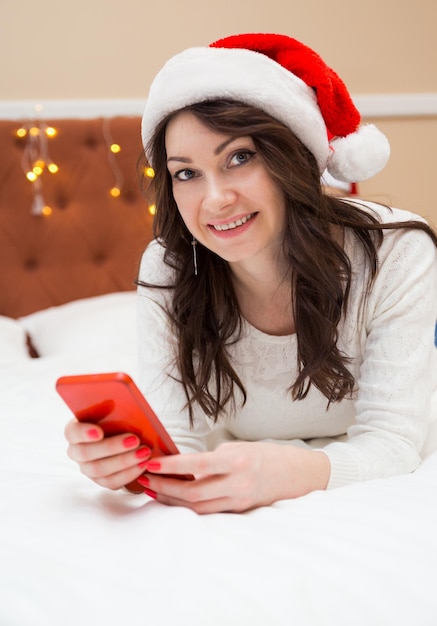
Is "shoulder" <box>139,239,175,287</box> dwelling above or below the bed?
above

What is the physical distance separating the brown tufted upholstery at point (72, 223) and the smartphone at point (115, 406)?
1.54 meters

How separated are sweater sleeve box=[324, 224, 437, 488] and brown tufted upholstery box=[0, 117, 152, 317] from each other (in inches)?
54.2

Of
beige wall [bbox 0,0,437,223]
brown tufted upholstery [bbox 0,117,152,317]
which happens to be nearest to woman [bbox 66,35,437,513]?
brown tufted upholstery [bbox 0,117,152,317]

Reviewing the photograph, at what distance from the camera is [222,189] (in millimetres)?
1016

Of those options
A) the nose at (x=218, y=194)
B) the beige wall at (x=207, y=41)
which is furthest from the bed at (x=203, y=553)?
the beige wall at (x=207, y=41)

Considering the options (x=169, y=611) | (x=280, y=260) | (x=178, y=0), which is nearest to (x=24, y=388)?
(x=280, y=260)

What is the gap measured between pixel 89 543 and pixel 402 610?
0.33 metres

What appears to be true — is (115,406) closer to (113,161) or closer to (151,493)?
(151,493)

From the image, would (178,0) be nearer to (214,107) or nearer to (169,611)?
(214,107)

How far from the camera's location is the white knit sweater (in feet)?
3.40

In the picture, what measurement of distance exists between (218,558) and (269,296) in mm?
592

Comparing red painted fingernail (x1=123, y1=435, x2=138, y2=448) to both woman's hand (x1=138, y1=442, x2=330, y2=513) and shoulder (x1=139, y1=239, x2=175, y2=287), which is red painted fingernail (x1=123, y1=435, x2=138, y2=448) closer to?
woman's hand (x1=138, y1=442, x2=330, y2=513)

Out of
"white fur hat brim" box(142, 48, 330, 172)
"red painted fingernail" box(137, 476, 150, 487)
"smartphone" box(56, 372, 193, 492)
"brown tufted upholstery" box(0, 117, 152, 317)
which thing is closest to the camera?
"smartphone" box(56, 372, 193, 492)

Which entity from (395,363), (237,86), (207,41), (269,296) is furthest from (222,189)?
(207,41)
